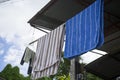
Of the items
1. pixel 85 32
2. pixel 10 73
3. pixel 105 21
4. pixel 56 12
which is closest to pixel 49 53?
pixel 56 12

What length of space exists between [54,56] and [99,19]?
186cm

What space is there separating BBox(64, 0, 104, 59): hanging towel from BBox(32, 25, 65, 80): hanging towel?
452 millimetres

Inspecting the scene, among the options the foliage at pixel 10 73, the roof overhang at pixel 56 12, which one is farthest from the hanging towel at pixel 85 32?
the foliage at pixel 10 73

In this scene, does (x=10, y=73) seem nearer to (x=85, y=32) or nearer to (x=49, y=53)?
(x=49, y=53)

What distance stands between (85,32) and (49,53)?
5.25 feet

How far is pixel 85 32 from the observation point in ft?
17.8

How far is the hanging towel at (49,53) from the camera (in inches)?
248

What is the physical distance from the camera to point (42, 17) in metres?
7.19

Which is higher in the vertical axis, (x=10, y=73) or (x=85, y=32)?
(x=10, y=73)

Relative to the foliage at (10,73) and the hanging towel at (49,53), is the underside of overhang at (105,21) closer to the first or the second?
the hanging towel at (49,53)

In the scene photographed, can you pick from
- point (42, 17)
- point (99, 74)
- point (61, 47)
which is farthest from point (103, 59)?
point (42, 17)

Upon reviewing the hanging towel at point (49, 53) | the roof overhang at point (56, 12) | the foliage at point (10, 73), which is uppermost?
the foliage at point (10, 73)

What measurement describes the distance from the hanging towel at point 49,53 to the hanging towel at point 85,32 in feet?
1.48

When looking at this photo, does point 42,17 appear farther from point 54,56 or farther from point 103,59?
point 103,59
